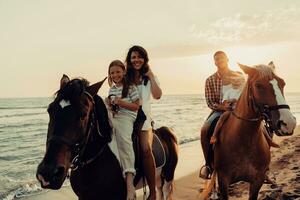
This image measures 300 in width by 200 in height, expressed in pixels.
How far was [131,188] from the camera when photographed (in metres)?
4.32

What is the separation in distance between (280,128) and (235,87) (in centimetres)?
209

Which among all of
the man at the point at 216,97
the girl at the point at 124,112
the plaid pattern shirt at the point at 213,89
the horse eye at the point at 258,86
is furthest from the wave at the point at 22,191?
the horse eye at the point at 258,86

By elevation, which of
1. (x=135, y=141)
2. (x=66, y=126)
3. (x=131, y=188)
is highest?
(x=66, y=126)

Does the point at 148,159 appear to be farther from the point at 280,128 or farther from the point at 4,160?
the point at 4,160

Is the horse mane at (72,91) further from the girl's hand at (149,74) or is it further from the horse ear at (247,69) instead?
the horse ear at (247,69)

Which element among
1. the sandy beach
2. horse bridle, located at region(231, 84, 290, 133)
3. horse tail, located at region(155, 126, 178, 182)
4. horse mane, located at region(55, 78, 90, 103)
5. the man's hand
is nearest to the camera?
horse mane, located at region(55, 78, 90, 103)

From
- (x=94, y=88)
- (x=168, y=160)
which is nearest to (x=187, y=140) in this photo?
(x=168, y=160)

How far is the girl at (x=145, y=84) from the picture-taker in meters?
4.78

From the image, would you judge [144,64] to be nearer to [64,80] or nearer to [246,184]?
[64,80]

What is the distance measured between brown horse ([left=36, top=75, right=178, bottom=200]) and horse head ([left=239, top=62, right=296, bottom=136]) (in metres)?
2.17

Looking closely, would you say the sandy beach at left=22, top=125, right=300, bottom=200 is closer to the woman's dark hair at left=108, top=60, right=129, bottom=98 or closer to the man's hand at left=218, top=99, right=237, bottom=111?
the man's hand at left=218, top=99, right=237, bottom=111

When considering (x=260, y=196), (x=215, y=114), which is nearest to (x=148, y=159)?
(x=215, y=114)

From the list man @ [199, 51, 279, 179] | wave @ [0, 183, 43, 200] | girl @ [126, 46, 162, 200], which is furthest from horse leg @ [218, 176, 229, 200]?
wave @ [0, 183, 43, 200]

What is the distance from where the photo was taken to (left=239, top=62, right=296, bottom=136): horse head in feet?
15.6
